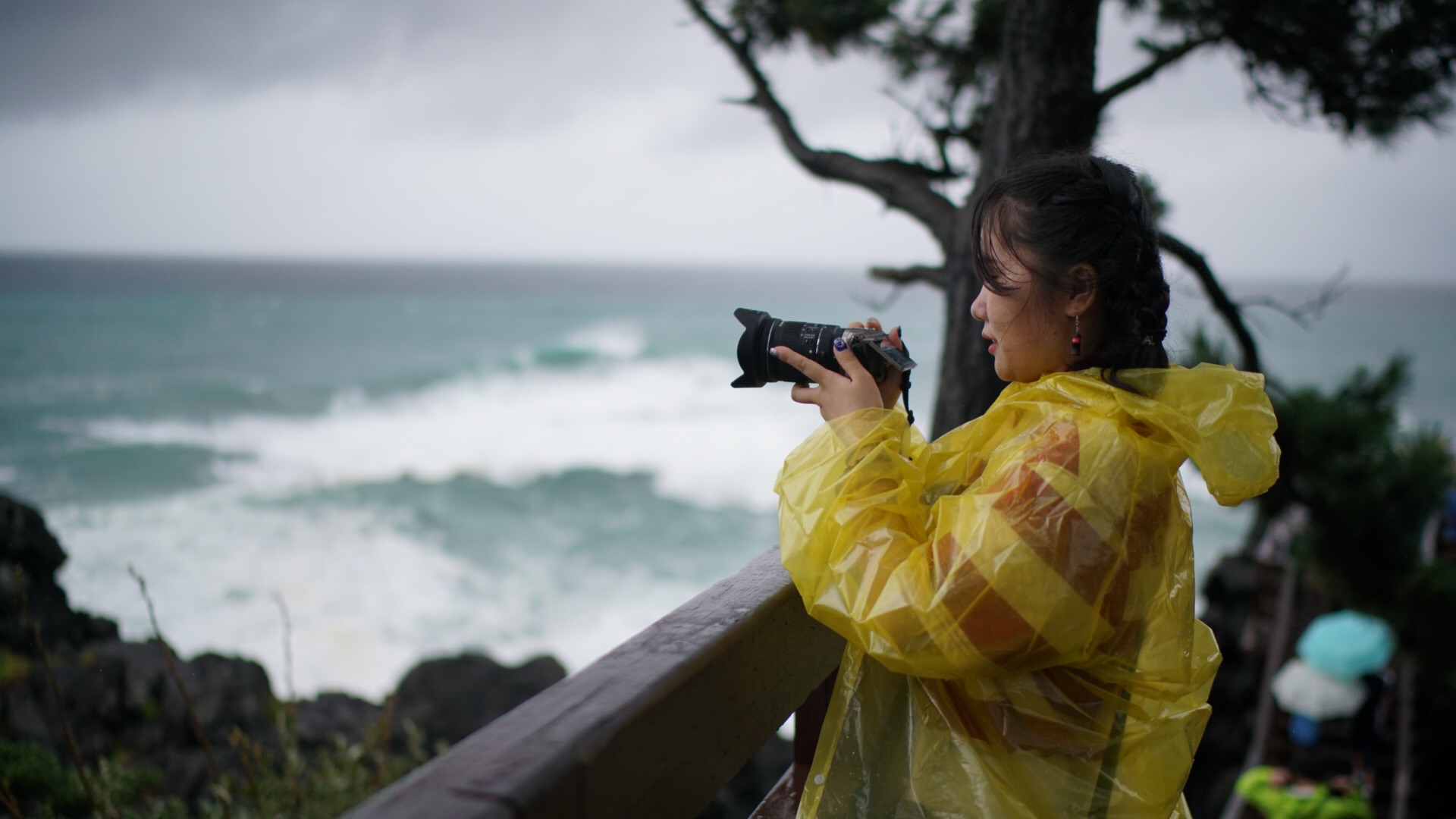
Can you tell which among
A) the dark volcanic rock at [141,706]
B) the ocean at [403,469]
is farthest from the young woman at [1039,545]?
the dark volcanic rock at [141,706]

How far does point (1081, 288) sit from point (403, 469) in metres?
16.8

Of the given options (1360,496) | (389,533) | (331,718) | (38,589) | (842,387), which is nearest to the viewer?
(842,387)

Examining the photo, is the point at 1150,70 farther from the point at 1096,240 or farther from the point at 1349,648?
the point at 1349,648

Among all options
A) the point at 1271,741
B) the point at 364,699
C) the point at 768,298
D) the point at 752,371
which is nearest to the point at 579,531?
the point at 364,699

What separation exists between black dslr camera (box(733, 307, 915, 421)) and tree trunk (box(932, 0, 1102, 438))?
1.14 metres

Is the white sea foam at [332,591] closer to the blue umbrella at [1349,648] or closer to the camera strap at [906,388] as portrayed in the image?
the blue umbrella at [1349,648]

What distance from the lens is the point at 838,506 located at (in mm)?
841

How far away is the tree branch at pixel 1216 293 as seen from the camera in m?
2.29

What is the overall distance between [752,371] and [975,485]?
0.99 feet

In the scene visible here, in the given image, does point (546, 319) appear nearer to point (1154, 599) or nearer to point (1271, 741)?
point (1271, 741)

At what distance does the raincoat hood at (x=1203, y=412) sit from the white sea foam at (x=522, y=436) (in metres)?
14.3

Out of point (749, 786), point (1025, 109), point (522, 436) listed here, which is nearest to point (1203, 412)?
point (1025, 109)

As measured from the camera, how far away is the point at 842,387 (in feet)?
3.13

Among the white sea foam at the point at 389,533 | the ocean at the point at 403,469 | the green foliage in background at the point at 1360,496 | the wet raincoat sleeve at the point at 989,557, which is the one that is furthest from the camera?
the ocean at the point at 403,469
